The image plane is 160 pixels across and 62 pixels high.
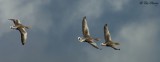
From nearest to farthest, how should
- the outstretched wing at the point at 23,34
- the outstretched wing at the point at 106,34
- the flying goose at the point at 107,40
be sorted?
1. the outstretched wing at the point at 23,34
2. the flying goose at the point at 107,40
3. the outstretched wing at the point at 106,34

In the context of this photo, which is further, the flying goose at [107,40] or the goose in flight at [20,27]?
the flying goose at [107,40]

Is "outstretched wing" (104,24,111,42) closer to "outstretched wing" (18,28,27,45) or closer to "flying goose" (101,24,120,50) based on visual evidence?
"flying goose" (101,24,120,50)

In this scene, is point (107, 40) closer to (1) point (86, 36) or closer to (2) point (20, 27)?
(1) point (86, 36)

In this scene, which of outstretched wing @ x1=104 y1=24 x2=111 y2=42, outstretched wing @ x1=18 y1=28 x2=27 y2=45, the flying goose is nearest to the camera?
outstretched wing @ x1=18 y1=28 x2=27 y2=45

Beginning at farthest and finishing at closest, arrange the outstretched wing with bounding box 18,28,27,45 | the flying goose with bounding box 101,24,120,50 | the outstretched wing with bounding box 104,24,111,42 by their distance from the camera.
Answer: the outstretched wing with bounding box 104,24,111,42 < the flying goose with bounding box 101,24,120,50 < the outstretched wing with bounding box 18,28,27,45

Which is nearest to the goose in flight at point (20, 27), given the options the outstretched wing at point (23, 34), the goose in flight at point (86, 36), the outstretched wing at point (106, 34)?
the outstretched wing at point (23, 34)

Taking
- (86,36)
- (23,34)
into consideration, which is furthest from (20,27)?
(86,36)

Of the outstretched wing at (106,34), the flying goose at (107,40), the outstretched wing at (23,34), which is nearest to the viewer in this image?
the outstretched wing at (23,34)

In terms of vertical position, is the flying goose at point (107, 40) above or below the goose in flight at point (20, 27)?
below

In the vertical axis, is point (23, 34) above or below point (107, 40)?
above

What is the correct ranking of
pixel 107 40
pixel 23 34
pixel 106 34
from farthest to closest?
pixel 107 40 → pixel 106 34 → pixel 23 34

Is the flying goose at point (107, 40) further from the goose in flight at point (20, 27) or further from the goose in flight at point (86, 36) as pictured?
the goose in flight at point (20, 27)

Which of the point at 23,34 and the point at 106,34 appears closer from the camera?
the point at 23,34

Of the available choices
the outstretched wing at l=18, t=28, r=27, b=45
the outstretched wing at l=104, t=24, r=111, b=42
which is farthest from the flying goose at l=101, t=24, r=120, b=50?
the outstretched wing at l=18, t=28, r=27, b=45
